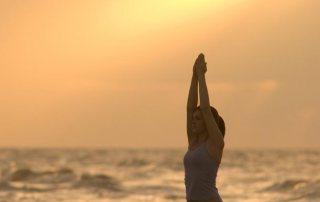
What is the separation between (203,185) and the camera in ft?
25.0

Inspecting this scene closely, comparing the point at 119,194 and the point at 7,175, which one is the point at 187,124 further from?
the point at 7,175

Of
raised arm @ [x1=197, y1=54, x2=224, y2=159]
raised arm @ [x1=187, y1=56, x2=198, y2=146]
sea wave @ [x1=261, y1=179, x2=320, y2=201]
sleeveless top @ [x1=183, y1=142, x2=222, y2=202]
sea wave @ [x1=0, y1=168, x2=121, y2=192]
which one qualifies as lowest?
sleeveless top @ [x1=183, y1=142, x2=222, y2=202]

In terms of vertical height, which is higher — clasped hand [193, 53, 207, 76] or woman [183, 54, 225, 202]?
clasped hand [193, 53, 207, 76]

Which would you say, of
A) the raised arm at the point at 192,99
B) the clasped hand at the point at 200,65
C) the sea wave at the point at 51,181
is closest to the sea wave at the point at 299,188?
the sea wave at the point at 51,181

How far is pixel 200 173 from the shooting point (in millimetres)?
7582

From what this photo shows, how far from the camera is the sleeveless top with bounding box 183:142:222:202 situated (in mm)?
7570

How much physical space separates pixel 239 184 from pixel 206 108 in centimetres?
2890

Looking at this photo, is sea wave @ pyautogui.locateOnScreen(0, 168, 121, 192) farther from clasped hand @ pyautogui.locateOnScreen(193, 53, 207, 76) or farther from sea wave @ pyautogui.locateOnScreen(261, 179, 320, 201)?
clasped hand @ pyautogui.locateOnScreen(193, 53, 207, 76)

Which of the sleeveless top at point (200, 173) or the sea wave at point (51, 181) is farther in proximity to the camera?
the sea wave at point (51, 181)

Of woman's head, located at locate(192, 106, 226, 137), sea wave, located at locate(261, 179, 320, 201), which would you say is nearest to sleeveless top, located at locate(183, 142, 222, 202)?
woman's head, located at locate(192, 106, 226, 137)

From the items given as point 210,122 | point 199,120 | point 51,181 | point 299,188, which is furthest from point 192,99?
point 51,181

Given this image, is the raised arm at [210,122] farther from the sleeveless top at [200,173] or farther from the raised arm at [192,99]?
the raised arm at [192,99]

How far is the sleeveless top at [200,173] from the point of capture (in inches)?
298

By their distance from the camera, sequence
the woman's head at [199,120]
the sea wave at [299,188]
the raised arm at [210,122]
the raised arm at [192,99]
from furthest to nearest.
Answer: the sea wave at [299,188] → the raised arm at [192,99] → the woman's head at [199,120] → the raised arm at [210,122]
